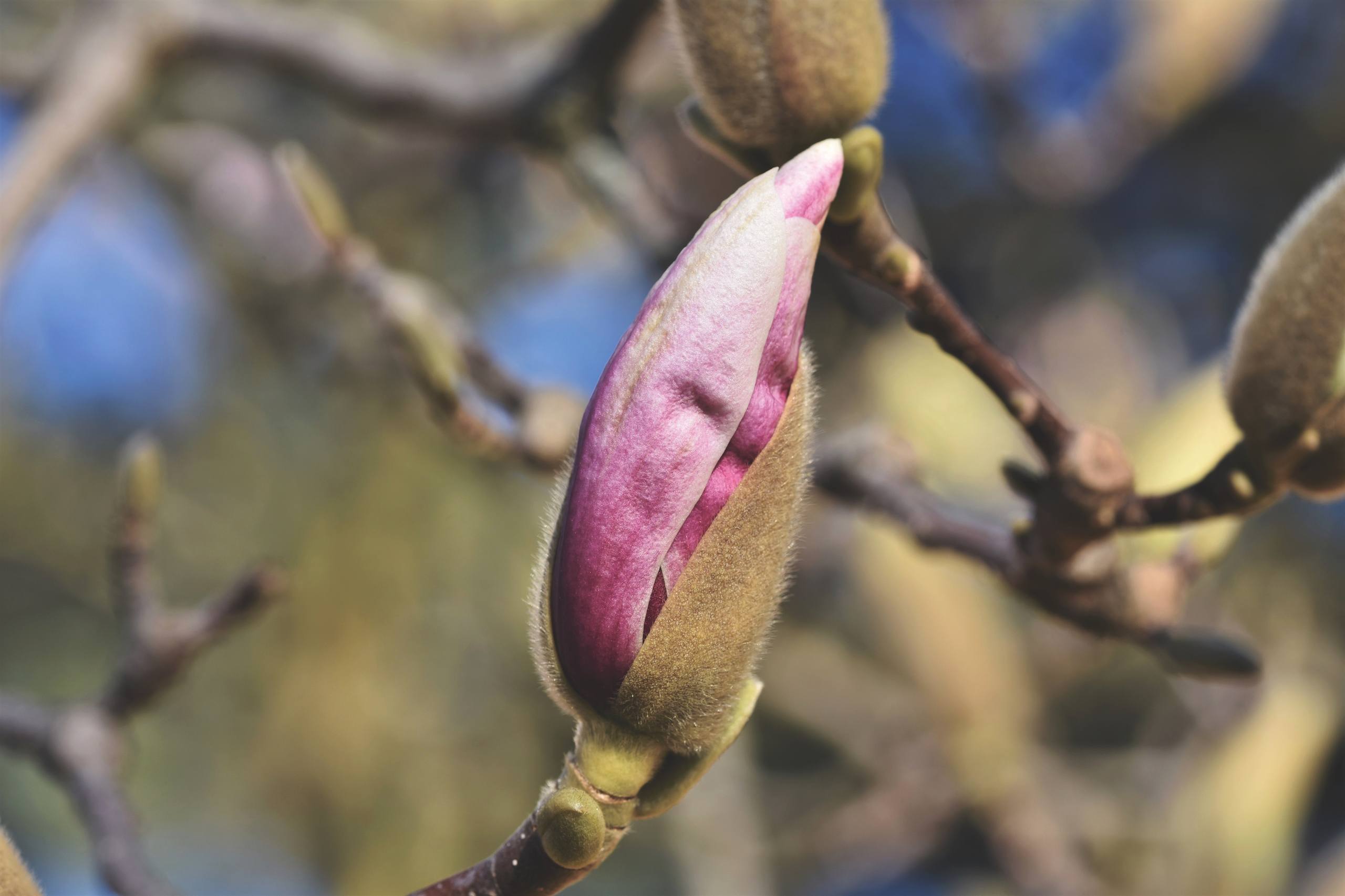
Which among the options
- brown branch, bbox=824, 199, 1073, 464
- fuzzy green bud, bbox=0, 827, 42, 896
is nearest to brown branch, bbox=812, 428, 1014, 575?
brown branch, bbox=824, 199, 1073, 464

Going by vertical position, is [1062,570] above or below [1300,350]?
below

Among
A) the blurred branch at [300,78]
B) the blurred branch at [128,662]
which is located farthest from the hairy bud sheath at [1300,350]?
the blurred branch at [128,662]

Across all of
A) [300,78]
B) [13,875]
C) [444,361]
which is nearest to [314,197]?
[444,361]

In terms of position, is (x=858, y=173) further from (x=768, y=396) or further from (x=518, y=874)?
(x=518, y=874)

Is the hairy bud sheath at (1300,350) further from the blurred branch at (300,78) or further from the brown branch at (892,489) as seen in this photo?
the blurred branch at (300,78)

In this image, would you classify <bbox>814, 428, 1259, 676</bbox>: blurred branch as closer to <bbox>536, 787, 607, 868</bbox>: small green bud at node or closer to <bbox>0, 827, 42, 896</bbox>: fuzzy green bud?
<bbox>536, 787, 607, 868</bbox>: small green bud at node
